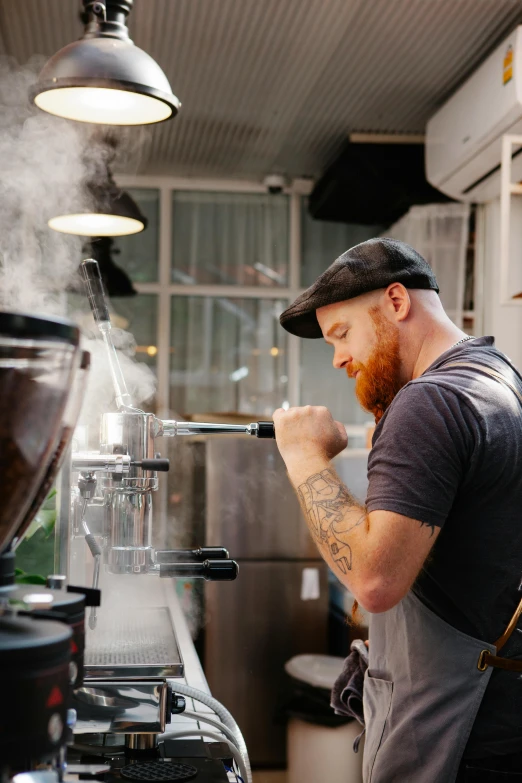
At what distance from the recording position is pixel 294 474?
50.5 inches

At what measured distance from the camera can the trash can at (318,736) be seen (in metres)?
3.23

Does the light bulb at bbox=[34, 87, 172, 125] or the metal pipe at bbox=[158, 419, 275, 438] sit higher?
the light bulb at bbox=[34, 87, 172, 125]

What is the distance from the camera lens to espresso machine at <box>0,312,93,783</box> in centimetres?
55

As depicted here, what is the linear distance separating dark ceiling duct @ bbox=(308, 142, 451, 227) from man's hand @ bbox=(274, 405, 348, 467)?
10.5 ft

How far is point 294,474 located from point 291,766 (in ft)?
8.43

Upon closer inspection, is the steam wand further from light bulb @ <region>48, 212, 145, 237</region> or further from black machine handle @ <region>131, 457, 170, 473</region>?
light bulb @ <region>48, 212, 145, 237</region>

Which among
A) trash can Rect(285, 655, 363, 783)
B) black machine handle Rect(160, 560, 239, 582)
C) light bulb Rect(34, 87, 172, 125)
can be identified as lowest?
trash can Rect(285, 655, 363, 783)

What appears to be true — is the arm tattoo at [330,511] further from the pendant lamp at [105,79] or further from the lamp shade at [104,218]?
the lamp shade at [104,218]

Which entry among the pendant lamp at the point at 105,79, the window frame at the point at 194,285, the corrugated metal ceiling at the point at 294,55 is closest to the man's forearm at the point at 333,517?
the pendant lamp at the point at 105,79

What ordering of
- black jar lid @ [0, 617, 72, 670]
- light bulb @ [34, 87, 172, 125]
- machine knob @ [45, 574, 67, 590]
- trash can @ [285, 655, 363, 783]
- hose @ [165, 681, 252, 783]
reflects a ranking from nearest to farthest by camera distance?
black jar lid @ [0, 617, 72, 670] < machine knob @ [45, 574, 67, 590] < hose @ [165, 681, 252, 783] < light bulb @ [34, 87, 172, 125] < trash can @ [285, 655, 363, 783]

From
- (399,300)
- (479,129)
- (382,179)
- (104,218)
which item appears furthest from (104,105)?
(382,179)

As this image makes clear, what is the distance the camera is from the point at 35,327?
0.56 m

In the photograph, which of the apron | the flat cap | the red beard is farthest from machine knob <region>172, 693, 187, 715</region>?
the flat cap

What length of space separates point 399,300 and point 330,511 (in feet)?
1.24
